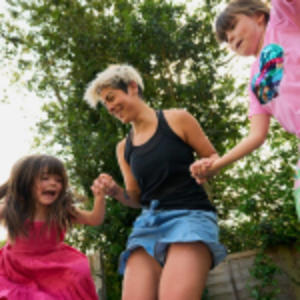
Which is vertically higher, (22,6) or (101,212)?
(22,6)

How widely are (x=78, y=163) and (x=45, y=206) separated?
216 centimetres

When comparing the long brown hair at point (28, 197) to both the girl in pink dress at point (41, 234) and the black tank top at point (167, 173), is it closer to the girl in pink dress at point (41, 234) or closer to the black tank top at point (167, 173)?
the girl in pink dress at point (41, 234)

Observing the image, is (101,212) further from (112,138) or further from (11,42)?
(11,42)

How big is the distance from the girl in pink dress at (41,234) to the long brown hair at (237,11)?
1.11 m

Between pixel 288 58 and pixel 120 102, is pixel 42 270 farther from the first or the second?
pixel 288 58

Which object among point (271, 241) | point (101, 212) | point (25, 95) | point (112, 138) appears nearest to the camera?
point (101, 212)

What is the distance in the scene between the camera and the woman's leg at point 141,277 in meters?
1.61

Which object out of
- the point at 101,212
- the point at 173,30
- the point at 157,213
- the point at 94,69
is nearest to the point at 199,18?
the point at 173,30

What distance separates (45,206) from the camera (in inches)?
97.3

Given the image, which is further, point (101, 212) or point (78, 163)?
point (78, 163)

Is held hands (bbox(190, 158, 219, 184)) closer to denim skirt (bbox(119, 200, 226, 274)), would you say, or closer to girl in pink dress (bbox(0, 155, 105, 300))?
denim skirt (bbox(119, 200, 226, 274))

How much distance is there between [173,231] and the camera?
1597 millimetres

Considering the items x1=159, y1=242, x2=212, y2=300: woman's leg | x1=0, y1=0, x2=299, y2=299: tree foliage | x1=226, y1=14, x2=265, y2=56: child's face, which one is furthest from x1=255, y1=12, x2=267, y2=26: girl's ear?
x1=0, y1=0, x2=299, y2=299: tree foliage

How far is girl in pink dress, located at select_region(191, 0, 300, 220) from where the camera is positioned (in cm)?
138
